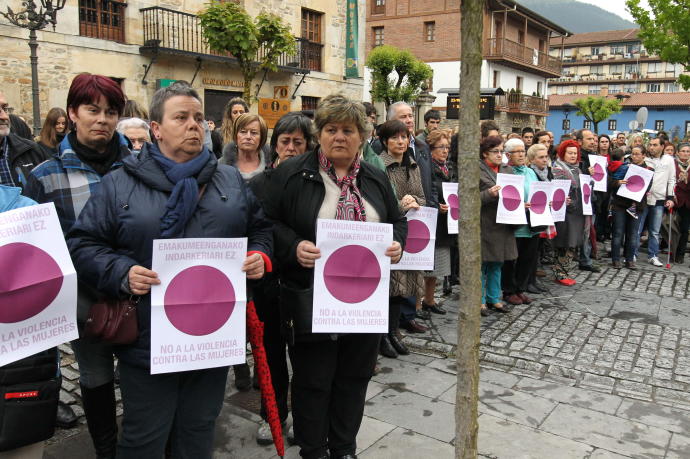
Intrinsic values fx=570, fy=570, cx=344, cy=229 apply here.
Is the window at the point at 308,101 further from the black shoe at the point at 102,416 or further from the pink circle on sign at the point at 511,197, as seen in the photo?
the black shoe at the point at 102,416

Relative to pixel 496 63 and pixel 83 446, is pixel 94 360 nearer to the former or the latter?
pixel 83 446

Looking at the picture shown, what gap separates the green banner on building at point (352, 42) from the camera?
23.3 metres

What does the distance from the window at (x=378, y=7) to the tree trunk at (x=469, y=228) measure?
44303mm

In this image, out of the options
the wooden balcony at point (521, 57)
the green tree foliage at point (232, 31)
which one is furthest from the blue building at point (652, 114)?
the green tree foliage at point (232, 31)

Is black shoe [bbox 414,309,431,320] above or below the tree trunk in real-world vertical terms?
below

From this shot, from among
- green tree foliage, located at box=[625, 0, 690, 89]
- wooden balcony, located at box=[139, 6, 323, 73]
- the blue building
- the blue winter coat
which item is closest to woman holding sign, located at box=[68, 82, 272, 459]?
the blue winter coat

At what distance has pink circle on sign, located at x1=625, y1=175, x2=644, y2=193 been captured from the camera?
922 cm

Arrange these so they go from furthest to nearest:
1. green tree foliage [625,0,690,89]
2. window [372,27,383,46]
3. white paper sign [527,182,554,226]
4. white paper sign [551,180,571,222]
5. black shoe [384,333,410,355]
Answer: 1. window [372,27,383,46]
2. green tree foliage [625,0,690,89]
3. white paper sign [551,180,571,222]
4. white paper sign [527,182,554,226]
5. black shoe [384,333,410,355]

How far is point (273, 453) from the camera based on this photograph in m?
3.62

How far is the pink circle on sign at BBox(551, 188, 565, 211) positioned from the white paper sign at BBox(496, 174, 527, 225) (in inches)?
49.4

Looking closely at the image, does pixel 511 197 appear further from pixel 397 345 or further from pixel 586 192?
pixel 586 192

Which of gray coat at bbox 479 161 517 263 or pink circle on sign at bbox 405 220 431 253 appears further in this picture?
gray coat at bbox 479 161 517 263

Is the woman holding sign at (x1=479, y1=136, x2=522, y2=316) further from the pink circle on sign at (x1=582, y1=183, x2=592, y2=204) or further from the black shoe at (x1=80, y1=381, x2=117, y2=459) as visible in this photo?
the black shoe at (x1=80, y1=381, x2=117, y2=459)

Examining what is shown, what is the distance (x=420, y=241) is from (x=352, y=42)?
19851 mm
